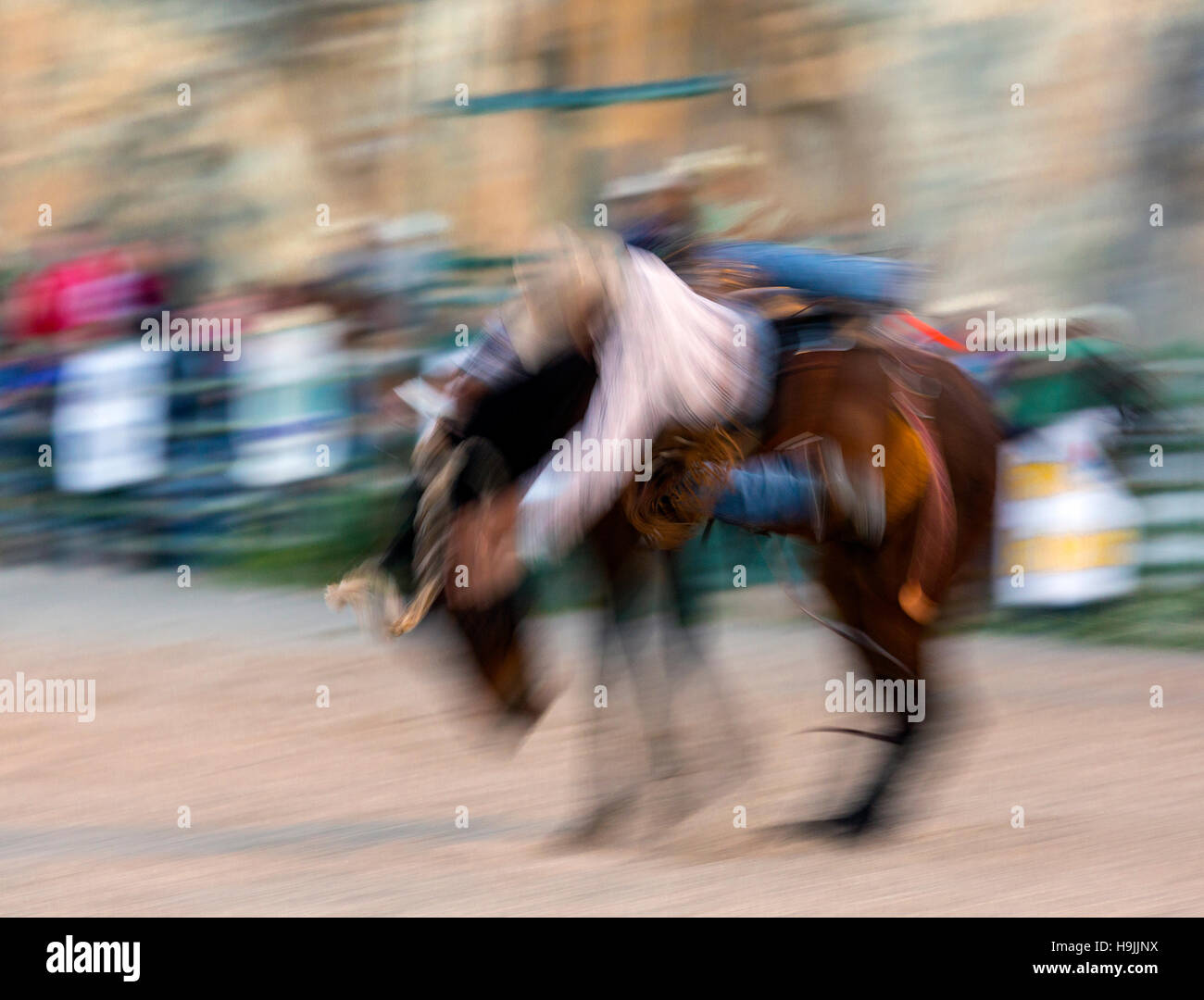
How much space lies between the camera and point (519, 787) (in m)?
5.03

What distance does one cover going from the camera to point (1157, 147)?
28.8ft

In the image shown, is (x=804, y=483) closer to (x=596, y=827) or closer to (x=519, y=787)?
(x=596, y=827)

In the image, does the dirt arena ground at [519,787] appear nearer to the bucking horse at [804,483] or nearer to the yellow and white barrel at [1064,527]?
the bucking horse at [804,483]

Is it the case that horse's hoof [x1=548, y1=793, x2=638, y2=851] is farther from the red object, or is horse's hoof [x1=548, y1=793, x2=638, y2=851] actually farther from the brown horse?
the red object

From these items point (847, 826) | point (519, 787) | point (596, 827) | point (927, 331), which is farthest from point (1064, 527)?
point (596, 827)

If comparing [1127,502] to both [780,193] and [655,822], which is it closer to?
[780,193]

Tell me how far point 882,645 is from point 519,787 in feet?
4.18

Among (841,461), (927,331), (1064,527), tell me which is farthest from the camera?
(1064,527)

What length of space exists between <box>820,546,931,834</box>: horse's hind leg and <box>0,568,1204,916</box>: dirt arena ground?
0.09 m

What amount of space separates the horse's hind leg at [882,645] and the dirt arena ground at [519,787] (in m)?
0.09

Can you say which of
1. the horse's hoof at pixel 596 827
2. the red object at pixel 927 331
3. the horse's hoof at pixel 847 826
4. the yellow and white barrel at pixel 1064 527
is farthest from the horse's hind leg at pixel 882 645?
the yellow and white barrel at pixel 1064 527

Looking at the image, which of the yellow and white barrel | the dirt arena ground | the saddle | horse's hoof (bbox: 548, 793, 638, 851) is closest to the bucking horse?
the saddle
